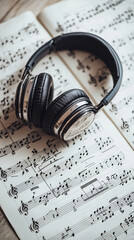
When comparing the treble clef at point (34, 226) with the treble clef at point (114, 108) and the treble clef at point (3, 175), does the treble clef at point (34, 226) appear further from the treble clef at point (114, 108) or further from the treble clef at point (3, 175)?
the treble clef at point (114, 108)

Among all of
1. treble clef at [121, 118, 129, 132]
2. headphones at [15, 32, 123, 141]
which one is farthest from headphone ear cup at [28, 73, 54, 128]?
treble clef at [121, 118, 129, 132]

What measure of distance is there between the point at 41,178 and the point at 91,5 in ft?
2.52

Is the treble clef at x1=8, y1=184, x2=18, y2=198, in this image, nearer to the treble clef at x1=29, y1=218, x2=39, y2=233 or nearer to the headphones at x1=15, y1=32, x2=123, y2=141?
the treble clef at x1=29, y1=218, x2=39, y2=233

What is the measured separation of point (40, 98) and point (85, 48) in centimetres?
36

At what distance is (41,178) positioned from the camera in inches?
35.6

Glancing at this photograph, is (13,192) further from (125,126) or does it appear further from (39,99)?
(125,126)

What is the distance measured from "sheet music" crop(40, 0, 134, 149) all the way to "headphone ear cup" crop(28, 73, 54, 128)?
0.70 feet

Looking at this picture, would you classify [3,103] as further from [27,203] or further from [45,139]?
[27,203]

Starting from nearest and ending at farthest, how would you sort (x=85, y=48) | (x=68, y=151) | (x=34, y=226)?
1. (x=34, y=226)
2. (x=68, y=151)
3. (x=85, y=48)

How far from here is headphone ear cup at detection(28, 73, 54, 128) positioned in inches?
34.6

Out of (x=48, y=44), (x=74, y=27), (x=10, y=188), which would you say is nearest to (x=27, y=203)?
(x=10, y=188)

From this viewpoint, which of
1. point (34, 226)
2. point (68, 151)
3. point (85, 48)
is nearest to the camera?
point (34, 226)

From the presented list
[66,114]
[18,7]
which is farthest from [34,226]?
[18,7]

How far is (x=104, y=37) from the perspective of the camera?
3.85 feet
